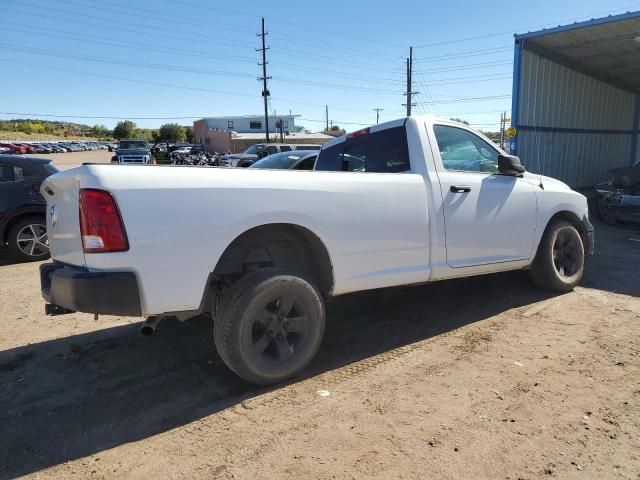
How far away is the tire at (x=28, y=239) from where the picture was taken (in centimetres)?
740

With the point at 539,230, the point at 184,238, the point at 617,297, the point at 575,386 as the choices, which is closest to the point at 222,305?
the point at 184,238

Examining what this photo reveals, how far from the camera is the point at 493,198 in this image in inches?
178

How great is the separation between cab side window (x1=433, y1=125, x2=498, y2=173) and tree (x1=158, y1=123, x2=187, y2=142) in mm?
99596

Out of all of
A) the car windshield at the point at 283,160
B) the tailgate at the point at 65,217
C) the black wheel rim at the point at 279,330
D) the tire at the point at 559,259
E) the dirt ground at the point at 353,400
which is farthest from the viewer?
the car windshield at the point at 283,160

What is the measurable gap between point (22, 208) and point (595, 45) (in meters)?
14.1

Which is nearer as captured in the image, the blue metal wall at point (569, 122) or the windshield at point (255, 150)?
the blue metal wall at point (569, 122)

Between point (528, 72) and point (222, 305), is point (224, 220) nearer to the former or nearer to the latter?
point (222, 305)

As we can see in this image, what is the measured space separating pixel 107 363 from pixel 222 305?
1.33 m

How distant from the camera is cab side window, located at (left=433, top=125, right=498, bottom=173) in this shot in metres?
4.43

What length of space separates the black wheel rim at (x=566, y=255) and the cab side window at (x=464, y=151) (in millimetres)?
1332

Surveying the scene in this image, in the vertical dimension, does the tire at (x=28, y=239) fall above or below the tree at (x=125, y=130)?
below

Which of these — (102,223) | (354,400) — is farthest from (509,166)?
(102,223)

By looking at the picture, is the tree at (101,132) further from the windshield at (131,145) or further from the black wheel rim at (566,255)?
the black wheel rim at (566,255)

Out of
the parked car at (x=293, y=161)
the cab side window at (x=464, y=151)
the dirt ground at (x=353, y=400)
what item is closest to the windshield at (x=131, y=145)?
the parked car at (x=293, y=161)
